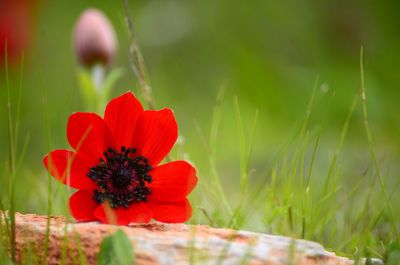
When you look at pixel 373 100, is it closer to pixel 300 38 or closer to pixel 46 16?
pixel 300 38

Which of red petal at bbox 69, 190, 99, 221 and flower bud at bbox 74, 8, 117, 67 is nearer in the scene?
red petal at bbox 69, 190, 99, 221

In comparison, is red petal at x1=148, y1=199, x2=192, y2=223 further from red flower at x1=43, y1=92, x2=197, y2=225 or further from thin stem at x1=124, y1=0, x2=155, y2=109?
thin stem at x1=124, y1=0, x2=155, y2=109

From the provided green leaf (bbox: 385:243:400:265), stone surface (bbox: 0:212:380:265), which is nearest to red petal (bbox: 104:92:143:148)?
stone surface (bbox: 0:212:380:265)

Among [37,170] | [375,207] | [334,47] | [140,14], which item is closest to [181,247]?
[375,207]

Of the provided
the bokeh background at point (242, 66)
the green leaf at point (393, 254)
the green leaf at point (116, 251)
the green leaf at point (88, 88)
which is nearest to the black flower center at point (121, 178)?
the green leaf at point (116, 251)

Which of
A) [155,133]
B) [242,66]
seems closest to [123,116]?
[155,133]

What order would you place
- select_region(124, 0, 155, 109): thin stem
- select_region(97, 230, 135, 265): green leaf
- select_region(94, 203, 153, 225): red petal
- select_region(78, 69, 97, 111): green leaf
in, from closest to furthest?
select_region(97, 230, 135, 265): green leaf < select_region(94, 203, 153, 225): red petal < select_region(124, 0, 155, 109): thin stem < select_region(78, 69, 97, 111): green leaf
